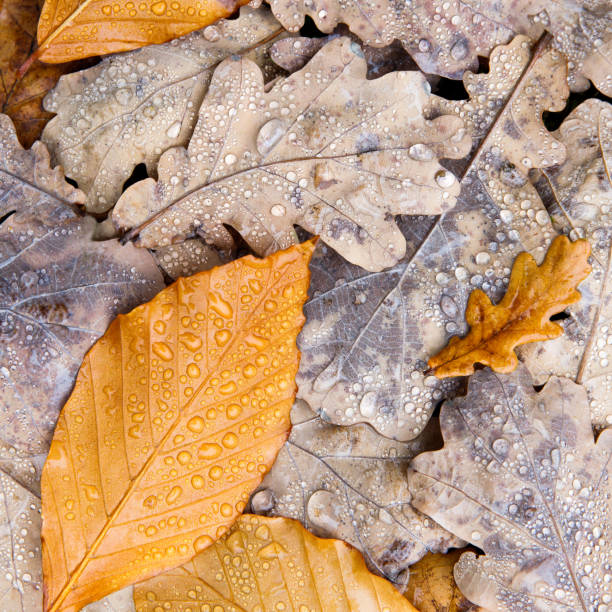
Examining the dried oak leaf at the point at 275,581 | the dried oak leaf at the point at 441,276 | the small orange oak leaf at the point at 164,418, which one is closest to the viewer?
the small orange oak leaf at the point at 164,418

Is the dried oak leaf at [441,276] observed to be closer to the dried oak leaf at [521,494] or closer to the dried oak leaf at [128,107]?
the dried oak leaf at [521,494]

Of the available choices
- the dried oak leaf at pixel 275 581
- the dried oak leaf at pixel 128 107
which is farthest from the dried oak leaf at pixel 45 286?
the dried oak leaf at pixel 275 581

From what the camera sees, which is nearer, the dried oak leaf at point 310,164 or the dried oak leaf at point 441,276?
the dried oak leaf at point 310,164

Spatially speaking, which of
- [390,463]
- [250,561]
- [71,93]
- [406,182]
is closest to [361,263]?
[406,182]

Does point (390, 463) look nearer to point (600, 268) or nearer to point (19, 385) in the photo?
point (600, 268)

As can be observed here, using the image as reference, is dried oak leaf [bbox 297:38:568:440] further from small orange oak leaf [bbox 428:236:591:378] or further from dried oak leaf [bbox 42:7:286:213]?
dried oak leaf [bbox 42:7:286:213]

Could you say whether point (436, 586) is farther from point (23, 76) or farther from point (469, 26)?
point (23, 76)
